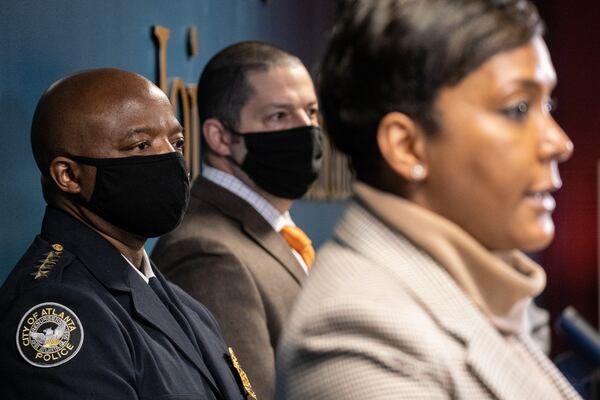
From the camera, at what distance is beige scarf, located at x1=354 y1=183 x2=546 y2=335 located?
1.24 metres

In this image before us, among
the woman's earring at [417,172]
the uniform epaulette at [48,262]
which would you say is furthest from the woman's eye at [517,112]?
the uniform epaulette at [48,262]

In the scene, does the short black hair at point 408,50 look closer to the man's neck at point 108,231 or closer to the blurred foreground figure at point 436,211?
the blurred foreground figure at point 436,211

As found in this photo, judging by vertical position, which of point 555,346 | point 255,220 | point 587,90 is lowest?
point 555,346

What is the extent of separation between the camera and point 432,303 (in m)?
1.22

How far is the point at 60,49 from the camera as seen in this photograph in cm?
282

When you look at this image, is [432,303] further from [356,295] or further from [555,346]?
[555,346]

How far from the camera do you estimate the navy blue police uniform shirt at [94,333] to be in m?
2.01

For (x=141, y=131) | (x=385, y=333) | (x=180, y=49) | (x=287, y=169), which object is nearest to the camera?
(x=385, y=333)

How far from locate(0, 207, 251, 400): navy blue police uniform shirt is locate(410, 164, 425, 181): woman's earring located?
0.97 meters

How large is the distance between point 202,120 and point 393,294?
6.74ft

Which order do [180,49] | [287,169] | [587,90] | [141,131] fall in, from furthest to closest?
[587,90], [180,49], [287,169], [141,131]

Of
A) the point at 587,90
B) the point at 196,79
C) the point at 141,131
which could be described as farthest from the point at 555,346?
the point at 141,131

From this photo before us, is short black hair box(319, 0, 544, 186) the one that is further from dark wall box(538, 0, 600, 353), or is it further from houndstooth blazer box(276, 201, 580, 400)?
dark wall box(538, 0, 600, 353)

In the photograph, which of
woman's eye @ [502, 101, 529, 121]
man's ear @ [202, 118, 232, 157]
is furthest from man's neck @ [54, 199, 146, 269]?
woman's eye @ [502, 101, 529, 121]
